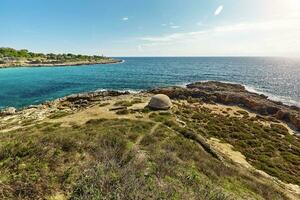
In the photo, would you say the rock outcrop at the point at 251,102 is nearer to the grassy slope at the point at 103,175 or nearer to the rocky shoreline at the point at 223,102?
the rocky shoreline at the point at 223,102

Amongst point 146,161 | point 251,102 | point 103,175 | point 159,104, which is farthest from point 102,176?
point 251,102

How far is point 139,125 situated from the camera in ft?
71.5

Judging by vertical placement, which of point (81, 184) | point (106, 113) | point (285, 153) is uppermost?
point (81, 184)

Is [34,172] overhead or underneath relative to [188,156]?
overhead

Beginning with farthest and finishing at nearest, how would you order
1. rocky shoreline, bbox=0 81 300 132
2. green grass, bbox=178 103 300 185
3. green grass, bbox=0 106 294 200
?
rocky shoreline, bbox=0 81 300 132, green grass, bbox=178 103 300 185, green grass, bbox=0 106 294 200

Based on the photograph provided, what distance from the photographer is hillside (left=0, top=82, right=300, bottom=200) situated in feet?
22.6

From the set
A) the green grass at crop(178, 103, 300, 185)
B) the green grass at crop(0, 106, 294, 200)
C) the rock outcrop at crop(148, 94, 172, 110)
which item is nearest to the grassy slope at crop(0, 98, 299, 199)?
the green grass at crop(0, 106, 294, 200)

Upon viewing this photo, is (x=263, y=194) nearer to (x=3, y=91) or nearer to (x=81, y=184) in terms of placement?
(x=81, y=184)

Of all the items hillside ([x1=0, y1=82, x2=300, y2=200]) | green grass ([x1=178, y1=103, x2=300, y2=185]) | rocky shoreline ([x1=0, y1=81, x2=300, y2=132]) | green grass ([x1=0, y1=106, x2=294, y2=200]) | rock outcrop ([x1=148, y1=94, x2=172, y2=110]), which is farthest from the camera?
rocky shoreline ([x1=0, y1=81, x2=300, y2=132])

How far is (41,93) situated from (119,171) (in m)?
53.7

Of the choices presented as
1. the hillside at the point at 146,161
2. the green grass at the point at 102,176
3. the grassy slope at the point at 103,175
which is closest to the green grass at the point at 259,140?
the hillside at the point at 146,161

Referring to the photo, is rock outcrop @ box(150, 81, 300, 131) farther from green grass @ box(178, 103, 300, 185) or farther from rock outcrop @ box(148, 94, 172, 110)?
rock outcrop @ box(148, 94, 172, 110)

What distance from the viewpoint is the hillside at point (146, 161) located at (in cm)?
689

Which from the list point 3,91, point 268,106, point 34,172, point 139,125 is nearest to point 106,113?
point 139,125
